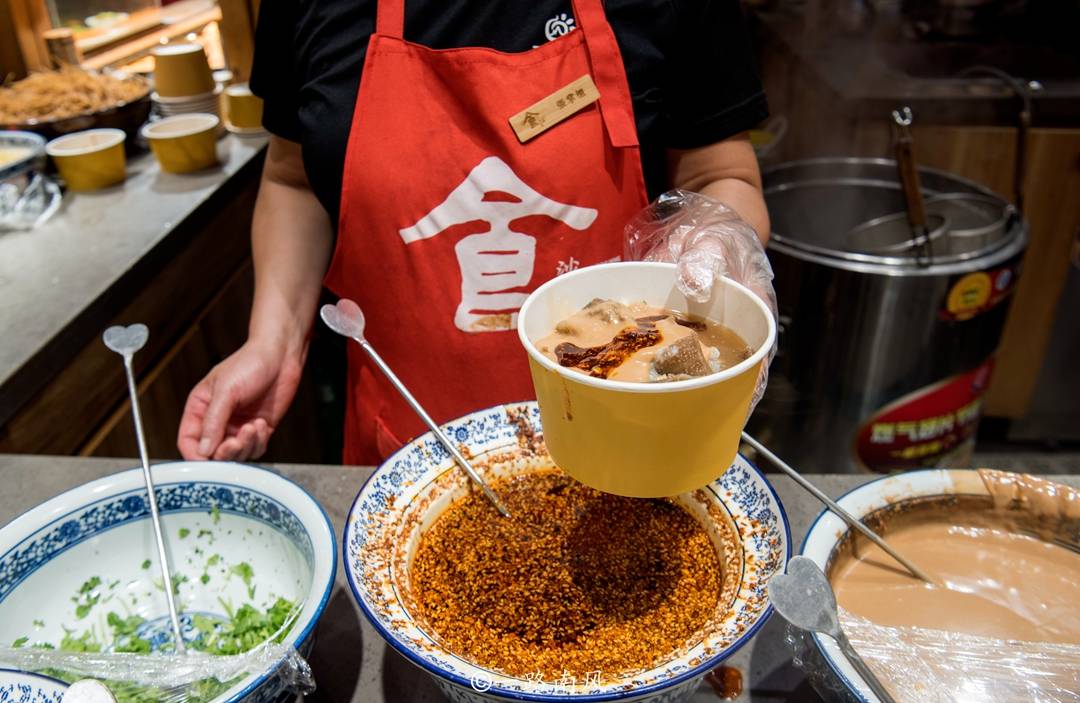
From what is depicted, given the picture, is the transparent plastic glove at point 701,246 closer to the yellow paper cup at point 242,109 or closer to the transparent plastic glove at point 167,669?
the transparent plastic glove at point 167,669

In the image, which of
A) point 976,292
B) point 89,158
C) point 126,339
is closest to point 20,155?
point 89,158

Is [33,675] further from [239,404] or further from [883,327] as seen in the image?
[883,327]

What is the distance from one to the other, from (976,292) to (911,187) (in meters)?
0.31

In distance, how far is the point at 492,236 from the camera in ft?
3.78

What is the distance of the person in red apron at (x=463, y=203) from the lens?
111 cm

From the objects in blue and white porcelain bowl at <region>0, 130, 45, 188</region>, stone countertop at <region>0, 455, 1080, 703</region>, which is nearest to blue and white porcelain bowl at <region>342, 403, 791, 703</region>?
stone countertop at <region>0, 455, 1080, 703</region>

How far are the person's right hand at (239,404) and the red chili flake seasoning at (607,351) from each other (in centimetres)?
58

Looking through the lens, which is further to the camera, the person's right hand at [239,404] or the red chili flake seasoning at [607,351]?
the person's right hand at [239,404]

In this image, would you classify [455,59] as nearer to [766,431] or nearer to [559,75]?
[559,75]

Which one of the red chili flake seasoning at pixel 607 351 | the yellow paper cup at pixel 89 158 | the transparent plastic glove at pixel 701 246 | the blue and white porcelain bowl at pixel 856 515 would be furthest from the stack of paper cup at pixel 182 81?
the blue and white porcelain bowl at pixel 856 515

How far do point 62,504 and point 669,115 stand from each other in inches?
38.2

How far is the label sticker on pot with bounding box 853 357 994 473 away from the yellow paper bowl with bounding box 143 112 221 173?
1.92 meters

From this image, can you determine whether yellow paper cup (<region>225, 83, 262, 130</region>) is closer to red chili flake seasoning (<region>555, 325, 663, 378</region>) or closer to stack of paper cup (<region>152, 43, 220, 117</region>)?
stack of paper cup (<region>152, 43, 220, 117</region>)

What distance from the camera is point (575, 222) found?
1161mm
